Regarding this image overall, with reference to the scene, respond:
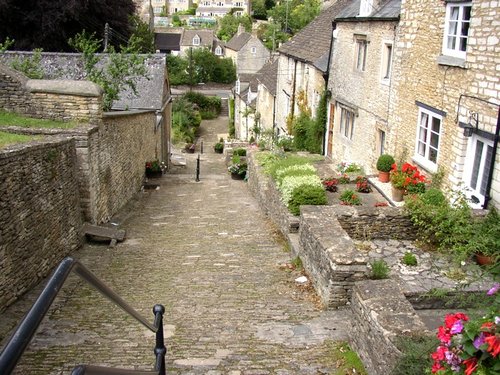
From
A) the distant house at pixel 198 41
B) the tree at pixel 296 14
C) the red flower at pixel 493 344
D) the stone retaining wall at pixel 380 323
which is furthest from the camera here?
the distant house at pixel 198 41

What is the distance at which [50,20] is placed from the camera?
99.1 ft

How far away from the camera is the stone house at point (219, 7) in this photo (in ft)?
453

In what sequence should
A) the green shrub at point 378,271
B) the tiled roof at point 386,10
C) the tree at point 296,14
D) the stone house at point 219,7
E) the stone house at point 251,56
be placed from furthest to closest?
the stone house at point 219,7, the tree at point 296,14, the stone house at point 251,56, the tiled roof at point 386,10, the green shrub at point 378,271

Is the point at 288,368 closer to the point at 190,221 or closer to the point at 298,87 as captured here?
the point at 190,221

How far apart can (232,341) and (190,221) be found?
28.3 feet

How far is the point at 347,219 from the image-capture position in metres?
10.9

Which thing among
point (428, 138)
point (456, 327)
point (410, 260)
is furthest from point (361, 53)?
point (456, 327)

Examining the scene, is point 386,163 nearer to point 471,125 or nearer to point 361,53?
point 471,125

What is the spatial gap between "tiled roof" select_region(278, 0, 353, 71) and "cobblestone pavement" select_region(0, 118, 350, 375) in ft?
41.1

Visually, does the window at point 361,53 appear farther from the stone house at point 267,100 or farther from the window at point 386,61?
the stone house at point 267,100

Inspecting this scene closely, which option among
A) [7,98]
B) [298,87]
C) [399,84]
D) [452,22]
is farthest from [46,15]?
[452,22]

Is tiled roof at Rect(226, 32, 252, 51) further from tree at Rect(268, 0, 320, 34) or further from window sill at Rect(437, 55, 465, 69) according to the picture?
window sill at Rect(437, 55, 465, 69)

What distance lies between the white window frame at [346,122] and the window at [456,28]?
6749 mm

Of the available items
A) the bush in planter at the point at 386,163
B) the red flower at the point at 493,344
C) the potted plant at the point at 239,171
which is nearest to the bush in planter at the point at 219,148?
the potted plant at the point at 239,171
